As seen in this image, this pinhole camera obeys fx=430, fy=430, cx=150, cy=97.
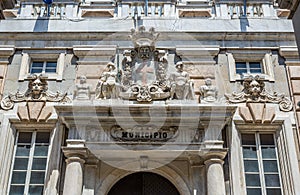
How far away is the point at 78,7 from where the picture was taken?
15164 mm

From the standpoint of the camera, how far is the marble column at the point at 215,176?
10.8 metres

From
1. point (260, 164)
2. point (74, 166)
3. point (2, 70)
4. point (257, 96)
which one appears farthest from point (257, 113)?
point (2, 70)

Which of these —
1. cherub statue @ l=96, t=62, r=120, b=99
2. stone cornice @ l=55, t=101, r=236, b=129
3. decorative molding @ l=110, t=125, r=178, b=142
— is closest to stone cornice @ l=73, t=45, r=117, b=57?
cherub statue @ l=96, t=62, r=120, b=99

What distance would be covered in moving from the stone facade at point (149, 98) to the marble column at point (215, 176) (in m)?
0.03

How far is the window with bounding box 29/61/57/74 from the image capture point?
13766 mm

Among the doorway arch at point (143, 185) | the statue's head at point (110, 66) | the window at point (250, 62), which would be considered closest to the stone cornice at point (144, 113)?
the statue's head at point (110, 66)

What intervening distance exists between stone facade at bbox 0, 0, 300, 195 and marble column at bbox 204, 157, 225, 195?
28mm

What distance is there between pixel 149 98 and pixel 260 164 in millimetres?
3626

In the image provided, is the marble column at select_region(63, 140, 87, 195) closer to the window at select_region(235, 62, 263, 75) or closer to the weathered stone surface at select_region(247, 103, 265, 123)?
the weathered stone surface at select_region(247, 103, 265, 123)

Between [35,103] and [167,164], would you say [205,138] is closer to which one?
[167,164]

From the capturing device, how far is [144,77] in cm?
1278

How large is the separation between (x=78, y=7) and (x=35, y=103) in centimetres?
424

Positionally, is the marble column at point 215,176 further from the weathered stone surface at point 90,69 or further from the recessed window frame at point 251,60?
the weathered stone surface at point 90,69

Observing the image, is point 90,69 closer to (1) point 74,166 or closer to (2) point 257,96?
(1) point 74,166
